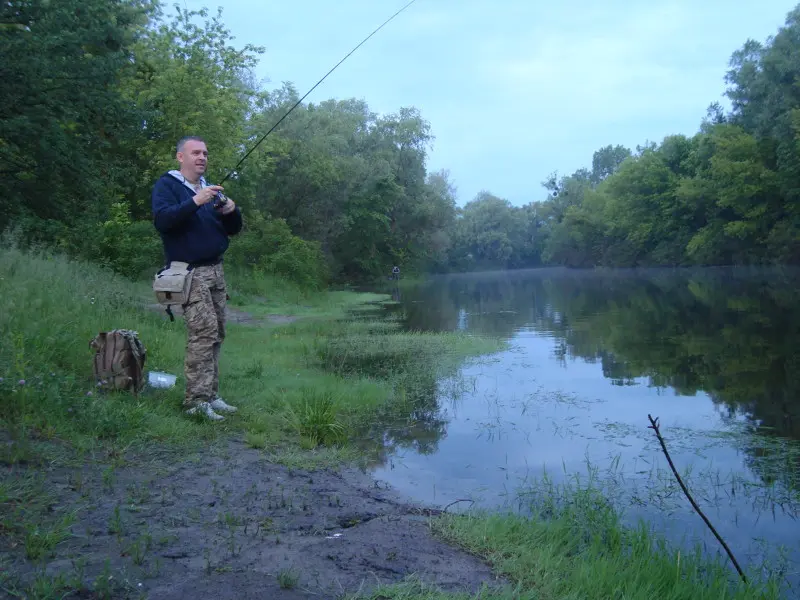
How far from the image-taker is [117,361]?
5758 mm

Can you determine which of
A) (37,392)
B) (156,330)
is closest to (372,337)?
(156,330)

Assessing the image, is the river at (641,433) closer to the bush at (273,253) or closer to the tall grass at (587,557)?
the tall grass at (587,557)

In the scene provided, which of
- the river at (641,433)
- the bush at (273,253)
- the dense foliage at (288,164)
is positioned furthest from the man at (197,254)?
the bush at (273,253)

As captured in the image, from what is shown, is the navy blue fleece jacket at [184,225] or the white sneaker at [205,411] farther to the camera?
the white sneaker at [205,411]

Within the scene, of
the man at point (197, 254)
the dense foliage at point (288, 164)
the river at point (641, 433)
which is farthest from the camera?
the dense foliage at point (288, 164)

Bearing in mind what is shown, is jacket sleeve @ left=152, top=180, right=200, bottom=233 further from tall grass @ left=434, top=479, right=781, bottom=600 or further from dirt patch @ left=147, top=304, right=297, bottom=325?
dirt patch @ left=147, top=304, right=297, bottom=325

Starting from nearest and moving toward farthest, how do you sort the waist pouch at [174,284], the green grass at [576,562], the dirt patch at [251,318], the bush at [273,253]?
the green grass at [576,562], the waist pouch at [174,284], the dirt patch at [251,318], the bush at [273,253]

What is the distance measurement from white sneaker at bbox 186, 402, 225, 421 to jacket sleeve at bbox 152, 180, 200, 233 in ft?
4.76

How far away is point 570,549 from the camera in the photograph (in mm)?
3545

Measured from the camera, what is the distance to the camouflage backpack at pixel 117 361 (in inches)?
226

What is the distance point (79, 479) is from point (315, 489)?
134 centimetres

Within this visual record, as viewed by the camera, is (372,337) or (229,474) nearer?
(229,474)

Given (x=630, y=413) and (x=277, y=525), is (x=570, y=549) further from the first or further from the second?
(x=630, y=413)

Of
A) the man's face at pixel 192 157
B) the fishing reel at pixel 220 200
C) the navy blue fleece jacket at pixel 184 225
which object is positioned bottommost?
the navy blue fleece jacket at pixel 184 225
